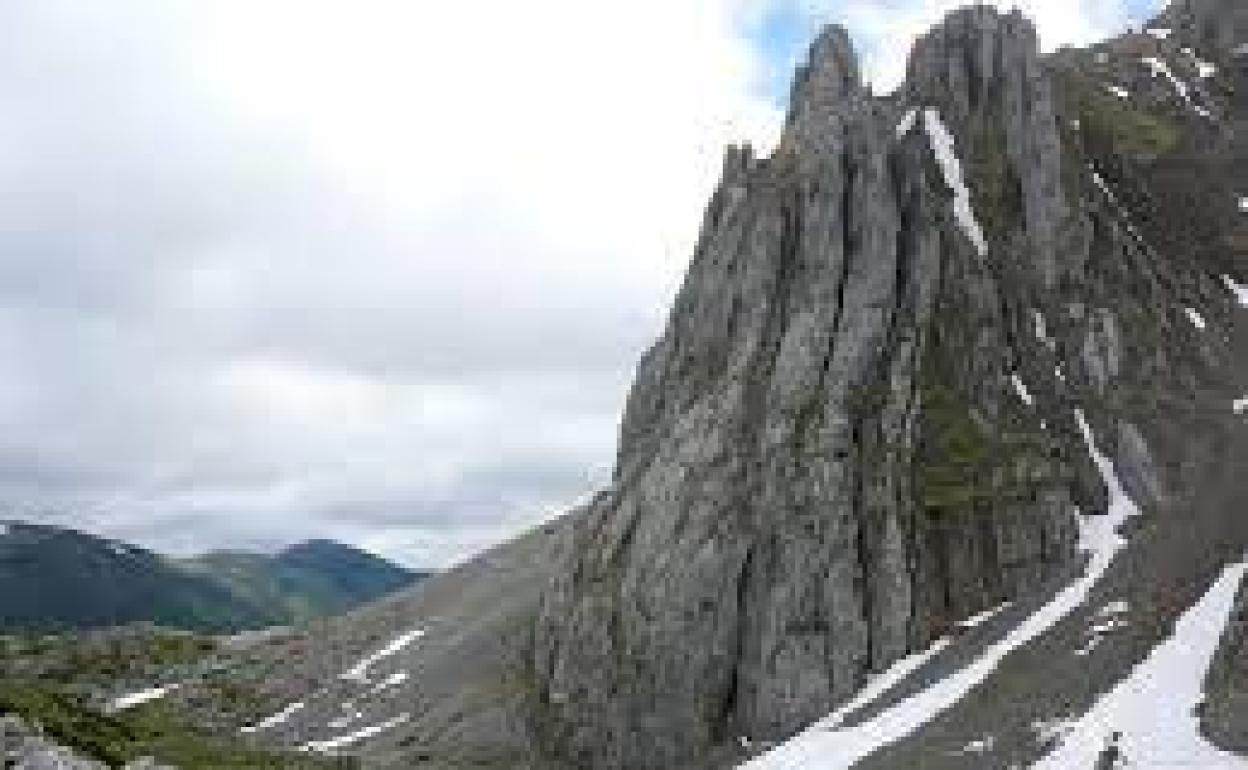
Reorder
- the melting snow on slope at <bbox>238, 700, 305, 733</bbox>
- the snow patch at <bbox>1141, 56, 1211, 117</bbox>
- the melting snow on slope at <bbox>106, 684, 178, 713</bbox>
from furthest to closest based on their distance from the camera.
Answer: the melting snow on slope at <bbox>106, 684, 178, 713</bbox>
the snow patch at <bbox>1141, 56, 1211, 117</bbox>
the melting snow on slope at <bbox>238, 700, 305, 733</bbox>

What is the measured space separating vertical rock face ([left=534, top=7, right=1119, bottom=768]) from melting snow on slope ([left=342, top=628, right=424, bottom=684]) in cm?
3472

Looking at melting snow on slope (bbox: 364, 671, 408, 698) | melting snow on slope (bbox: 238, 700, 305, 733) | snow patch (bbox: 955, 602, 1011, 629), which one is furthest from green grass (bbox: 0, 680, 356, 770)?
snow patch (bbox: 955, 602, 1011, 629)

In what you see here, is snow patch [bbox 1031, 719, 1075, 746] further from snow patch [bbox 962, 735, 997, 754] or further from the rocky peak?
the rocky peak

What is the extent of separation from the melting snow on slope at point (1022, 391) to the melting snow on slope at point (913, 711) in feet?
45.1

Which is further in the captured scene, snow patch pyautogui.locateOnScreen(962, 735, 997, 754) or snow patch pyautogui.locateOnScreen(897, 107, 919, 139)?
snow patch pyautogui.locateOnScreen(897, 107, 919, 139)

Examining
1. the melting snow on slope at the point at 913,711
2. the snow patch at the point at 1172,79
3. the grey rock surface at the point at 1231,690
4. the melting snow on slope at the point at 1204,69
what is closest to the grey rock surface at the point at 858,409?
the melting snow on slope at the point at 913,711

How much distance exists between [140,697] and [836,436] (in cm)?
9322

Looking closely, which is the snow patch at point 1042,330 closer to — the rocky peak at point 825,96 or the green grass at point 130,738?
the rocky peak at point 825,96

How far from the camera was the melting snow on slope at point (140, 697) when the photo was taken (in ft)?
570

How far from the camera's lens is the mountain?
100438 millimetres

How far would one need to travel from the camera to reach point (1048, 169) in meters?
129

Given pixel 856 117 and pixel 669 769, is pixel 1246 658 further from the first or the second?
pixel 856 117

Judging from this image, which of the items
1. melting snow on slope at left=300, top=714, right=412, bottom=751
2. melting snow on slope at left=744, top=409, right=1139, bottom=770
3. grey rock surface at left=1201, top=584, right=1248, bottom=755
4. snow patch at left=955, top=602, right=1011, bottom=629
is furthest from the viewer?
melting snow on slope at left=300, top=714, right=412, bottom=751

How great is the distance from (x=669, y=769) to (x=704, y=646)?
7830mm
